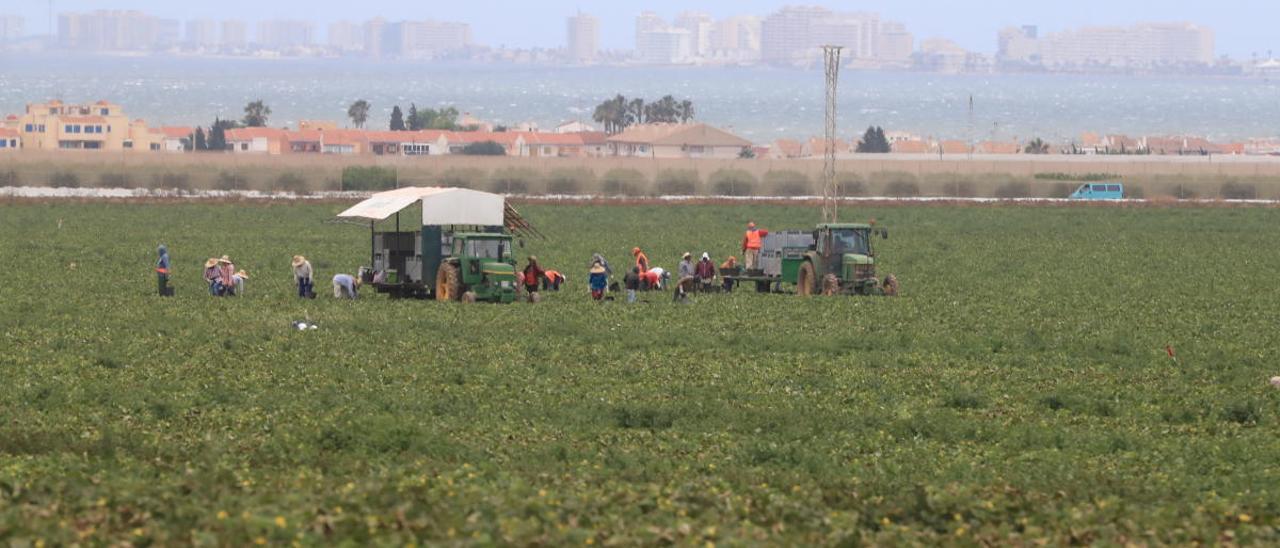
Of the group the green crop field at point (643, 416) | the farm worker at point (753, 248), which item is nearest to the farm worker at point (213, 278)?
the green crop field at point (643, 416)

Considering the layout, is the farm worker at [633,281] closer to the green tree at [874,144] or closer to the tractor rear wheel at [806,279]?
the tractor rear wheel at [806,279]

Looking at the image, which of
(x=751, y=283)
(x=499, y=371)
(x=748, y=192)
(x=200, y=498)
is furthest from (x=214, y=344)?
(x=748, y=192)

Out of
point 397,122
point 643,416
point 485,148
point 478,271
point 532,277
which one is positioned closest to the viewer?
point 643,416

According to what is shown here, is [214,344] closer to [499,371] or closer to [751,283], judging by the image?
[499,371]

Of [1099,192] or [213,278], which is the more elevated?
[1099,192]

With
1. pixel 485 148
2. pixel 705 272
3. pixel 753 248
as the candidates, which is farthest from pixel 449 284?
pixel 485 148

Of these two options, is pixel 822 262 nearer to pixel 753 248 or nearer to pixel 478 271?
pixel 753 248

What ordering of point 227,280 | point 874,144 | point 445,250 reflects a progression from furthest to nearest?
point 874,144 < point 445,250 < point 227,280

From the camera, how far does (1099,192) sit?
351 ft

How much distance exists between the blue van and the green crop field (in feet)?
202

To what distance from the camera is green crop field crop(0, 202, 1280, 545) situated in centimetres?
1648

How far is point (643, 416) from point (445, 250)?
18235 millimetres

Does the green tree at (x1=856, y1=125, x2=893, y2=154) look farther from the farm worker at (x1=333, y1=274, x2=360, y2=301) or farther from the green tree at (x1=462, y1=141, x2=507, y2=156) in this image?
the farm worker at (x1=333, y1=274, x2=360, y2=301)

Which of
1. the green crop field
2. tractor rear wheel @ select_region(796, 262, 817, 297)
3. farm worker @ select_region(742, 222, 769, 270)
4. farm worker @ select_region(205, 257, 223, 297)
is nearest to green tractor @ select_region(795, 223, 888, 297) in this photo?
tractor rear wheel @ select_region(796, 262, 817, 297)
